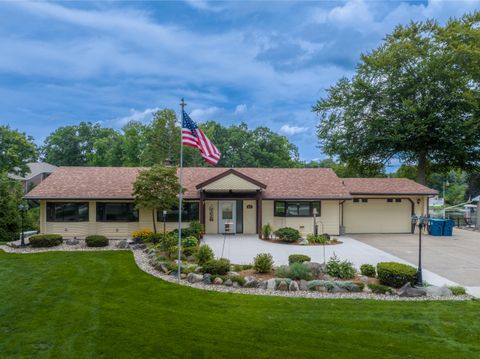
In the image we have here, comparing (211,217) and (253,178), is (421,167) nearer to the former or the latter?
(253,178)

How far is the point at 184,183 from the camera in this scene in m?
20.1

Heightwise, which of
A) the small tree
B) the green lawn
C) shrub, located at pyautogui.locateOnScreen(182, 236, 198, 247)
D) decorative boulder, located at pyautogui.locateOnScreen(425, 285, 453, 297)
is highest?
the small tree

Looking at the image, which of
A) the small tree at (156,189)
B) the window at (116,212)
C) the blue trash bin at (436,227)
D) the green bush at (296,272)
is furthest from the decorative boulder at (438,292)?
the window at (116,212)

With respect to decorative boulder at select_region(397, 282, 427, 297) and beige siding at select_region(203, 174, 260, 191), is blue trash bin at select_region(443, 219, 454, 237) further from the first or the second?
decorative boulder at select_region(397, 282, 427, 297)

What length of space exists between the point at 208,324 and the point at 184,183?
1353cm

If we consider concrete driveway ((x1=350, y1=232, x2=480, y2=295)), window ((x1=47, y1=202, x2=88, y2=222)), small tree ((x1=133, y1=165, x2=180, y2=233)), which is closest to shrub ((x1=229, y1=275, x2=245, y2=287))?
concrete driveway ((x1=350, y1=232, x2=480, y2=295))

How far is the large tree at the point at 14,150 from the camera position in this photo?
30.4m

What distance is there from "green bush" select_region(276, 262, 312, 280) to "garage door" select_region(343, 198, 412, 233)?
38.1ft

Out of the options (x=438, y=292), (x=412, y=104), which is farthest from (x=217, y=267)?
(x=412, y=104)

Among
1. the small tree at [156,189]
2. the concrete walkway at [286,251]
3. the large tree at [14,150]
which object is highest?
the large tree at [14,150]

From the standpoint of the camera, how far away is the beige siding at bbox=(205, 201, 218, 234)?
63.8ft

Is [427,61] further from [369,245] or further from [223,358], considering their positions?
[223,358]

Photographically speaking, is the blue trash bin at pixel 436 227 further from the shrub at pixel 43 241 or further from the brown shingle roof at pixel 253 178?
the shrub at pixel 43 241

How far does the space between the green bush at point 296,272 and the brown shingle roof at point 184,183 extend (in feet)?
28.1
